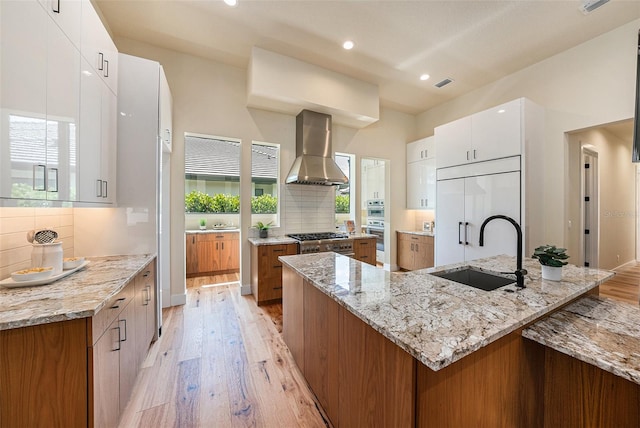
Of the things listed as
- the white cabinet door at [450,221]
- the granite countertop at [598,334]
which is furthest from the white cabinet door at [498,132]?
the granite countertop at [598,334]

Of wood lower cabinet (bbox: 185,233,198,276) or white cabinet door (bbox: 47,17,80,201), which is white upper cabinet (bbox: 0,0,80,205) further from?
wood lower cabinet (bbox: 185,233,198,276)

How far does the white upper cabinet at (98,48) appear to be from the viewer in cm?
171

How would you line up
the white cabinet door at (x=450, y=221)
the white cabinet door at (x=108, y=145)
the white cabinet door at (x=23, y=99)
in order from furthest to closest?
the white cabinet door at (x=450, y=221) < the white cabinet door at (x=108, y=145) < the white cabinet door at (x=23, y=99)

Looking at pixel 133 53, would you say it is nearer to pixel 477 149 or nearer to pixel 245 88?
pixel 245 88

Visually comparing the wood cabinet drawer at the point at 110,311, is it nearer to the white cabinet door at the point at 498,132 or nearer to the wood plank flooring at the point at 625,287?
the white cabinet door at the point at 498,132

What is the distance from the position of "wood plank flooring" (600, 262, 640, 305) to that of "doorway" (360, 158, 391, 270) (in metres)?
3.21

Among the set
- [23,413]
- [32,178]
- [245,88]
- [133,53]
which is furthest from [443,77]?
[23,413]

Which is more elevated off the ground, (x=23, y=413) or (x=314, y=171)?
(x=314, y=171)

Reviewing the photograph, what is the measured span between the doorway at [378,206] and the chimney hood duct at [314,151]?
1.11 metres

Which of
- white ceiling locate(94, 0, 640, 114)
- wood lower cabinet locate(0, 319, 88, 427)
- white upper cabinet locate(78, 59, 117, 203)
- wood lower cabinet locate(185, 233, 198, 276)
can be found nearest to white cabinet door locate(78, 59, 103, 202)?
white upper cabinet locate(78, 59, 117, 203)

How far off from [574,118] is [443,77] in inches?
71.6

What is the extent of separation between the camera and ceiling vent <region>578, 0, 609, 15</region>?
2.49 m

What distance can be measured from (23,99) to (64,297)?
998 mm

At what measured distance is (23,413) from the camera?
Result: 102 cm
